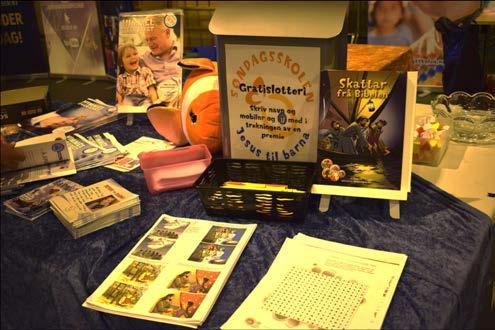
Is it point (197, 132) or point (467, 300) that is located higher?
point (197, 132)

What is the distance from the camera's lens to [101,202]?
1.41 metres

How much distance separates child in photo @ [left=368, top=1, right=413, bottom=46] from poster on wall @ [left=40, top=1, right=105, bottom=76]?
2204 millimetres

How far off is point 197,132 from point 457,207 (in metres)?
0.77

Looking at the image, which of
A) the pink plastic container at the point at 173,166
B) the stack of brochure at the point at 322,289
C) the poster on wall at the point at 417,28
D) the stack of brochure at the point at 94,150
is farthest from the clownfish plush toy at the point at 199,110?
the poster on wall at the point at 417,28

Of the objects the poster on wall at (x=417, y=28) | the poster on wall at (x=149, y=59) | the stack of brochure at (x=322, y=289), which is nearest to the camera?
the stack of brochure at (x=322, y=289)

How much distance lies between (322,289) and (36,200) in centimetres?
85

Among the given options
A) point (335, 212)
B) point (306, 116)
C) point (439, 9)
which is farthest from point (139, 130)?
point (439, 9)

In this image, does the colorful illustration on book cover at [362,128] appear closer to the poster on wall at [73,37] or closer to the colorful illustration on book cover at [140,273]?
the colorful illustration on book cover at [140,273]

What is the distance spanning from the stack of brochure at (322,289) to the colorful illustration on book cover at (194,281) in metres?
0.10

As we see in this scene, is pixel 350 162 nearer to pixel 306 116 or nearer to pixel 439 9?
pixel 306 116

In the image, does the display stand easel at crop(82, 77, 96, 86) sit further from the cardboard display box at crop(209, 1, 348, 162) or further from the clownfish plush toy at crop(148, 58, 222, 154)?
the cardboard display box at crop(209, 1, 348, 162)

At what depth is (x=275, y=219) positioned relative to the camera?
1.36 meters

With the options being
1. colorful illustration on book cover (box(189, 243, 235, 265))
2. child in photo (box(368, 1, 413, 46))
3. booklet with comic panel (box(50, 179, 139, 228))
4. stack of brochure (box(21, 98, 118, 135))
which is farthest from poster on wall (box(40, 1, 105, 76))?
colorful illustration on book cover (box(189, 243, 235, 265))

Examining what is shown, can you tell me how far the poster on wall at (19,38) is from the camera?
443cm
